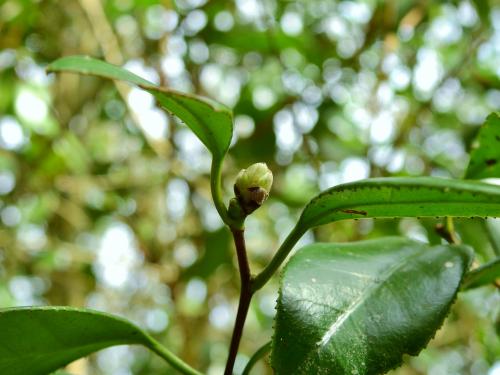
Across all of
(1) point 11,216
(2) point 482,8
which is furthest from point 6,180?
(2) point 482,8

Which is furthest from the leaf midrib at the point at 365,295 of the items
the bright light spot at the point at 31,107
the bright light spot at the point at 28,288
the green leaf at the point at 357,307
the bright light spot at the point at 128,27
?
the bright light spot at the point at 28,288

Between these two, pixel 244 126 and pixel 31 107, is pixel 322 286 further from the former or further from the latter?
pixel 31 107

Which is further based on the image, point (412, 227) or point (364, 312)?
point (412, 227)

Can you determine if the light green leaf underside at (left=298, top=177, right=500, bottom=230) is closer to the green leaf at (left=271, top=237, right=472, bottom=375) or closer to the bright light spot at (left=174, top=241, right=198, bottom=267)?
the green leaf at (left=271, top=237, right=472, bottom=375)

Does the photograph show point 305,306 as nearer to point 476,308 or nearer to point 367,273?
point 367,273

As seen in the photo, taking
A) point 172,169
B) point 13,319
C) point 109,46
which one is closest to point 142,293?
point 172,169

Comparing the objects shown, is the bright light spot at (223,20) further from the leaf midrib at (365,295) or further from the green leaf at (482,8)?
the leaf midrib at (365,295)
